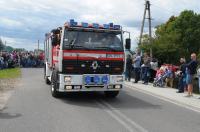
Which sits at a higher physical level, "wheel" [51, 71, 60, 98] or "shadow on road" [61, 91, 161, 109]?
"wheel" [51, 71, 60, 98]

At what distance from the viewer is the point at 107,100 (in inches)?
629

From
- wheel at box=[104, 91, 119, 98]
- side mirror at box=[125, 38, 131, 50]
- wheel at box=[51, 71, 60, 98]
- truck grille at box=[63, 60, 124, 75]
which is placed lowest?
wheel at box=[104, 91, 119, 98]

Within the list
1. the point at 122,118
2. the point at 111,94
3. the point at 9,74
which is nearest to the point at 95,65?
the point at 111,94

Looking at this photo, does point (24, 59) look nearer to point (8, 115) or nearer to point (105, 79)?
point (105, 79)

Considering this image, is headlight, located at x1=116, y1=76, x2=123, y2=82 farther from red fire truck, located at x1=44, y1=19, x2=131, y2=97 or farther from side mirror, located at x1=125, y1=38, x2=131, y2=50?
side mirror, located at x1=125, y1=38, x2=131, y2=50

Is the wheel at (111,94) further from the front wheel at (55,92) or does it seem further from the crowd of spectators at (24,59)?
the crowd of spectators at (24,59)

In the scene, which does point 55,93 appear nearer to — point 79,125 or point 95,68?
point 95,68

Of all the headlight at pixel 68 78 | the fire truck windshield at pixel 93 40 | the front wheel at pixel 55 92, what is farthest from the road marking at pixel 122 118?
the fire truck windshield at pixel 93 40

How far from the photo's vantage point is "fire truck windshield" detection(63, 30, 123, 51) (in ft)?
48.7

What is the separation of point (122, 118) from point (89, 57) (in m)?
3.62

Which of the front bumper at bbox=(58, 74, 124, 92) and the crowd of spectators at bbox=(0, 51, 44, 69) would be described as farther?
the crowd of spectators at bbox=(0, 51, 44, 69)

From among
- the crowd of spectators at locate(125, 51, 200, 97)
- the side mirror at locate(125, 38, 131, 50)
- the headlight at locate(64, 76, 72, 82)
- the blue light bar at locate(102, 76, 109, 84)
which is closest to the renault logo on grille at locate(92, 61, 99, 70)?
the blue light bar at locate(102, 76, 109, 84)

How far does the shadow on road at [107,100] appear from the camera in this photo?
14.6 meters

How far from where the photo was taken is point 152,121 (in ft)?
37.7
